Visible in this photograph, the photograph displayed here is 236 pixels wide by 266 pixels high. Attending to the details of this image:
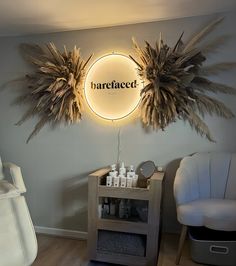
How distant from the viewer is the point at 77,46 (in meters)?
2.43

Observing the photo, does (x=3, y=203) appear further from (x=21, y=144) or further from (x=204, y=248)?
(x=204, y=248)

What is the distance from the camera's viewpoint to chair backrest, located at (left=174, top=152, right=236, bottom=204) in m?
2.00

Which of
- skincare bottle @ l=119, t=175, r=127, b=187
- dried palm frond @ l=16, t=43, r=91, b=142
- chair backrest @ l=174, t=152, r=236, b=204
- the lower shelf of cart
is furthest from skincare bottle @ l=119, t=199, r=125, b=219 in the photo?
dried palm frond @ l=16, t=43, r=91, b=142

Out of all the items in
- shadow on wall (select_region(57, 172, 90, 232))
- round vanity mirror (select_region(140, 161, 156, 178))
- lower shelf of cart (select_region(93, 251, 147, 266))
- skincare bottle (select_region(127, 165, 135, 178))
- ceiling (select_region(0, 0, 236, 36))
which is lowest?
lower shelf of cart (select_region(93, 251, 147, 266))

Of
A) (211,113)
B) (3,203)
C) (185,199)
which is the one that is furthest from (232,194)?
(3,203)

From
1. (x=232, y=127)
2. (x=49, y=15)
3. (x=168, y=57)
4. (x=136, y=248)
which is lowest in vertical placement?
(x=136, y=248)

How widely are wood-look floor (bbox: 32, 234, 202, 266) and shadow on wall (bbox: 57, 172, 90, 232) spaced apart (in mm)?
144

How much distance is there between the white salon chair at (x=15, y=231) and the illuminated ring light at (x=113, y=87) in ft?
3.18

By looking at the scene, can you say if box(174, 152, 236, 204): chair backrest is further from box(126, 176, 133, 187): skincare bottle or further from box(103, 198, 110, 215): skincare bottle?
box(103, 198, 110, 215): skincare bottle

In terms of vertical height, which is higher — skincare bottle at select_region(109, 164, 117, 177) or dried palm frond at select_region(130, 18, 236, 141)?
dried palm frond at select_region(130, 18, 236, 141)

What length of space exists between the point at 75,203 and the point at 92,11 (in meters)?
1.69

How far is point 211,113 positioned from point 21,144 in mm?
1835

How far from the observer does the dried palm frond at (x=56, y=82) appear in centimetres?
231

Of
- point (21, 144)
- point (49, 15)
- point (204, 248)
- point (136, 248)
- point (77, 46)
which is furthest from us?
point (21, 144)
